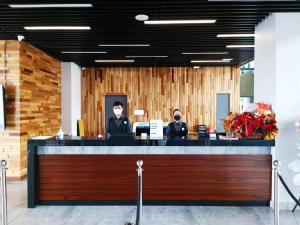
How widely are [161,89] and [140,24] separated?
22.8 ft

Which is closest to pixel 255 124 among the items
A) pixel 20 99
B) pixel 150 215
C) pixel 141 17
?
pixel 150 215

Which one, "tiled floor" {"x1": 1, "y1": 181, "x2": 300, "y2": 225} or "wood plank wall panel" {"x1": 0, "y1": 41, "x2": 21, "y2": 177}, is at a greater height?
"wood plank wall panel" {"x1": 0, "y1": 41, "x2": 21, "y2": 177}

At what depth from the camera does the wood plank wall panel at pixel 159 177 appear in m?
5.46

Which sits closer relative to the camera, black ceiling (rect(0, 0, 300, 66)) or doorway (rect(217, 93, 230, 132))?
black ceiling (rect(0, 0, 300, 66))

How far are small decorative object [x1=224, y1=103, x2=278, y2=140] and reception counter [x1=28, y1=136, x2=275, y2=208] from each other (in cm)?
23

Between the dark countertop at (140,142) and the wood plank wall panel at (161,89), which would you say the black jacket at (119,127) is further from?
the wood plank wall panel at (161,89)

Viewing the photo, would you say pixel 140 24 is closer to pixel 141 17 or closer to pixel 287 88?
pixel 141 17

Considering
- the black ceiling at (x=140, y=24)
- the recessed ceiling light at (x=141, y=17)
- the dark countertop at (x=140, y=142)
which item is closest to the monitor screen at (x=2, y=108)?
the black ceiling at (x=140, y=24)

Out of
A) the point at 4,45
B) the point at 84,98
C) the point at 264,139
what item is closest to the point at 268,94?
the point at 264,139

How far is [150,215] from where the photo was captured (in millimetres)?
5031

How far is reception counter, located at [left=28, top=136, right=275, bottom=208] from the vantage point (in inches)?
215

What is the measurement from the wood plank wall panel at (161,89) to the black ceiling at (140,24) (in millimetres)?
3460

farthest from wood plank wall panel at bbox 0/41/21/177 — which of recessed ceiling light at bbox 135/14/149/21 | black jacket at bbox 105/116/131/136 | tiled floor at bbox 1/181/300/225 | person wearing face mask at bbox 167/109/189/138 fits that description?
person wearing face mask at bbox 167/109/189/138

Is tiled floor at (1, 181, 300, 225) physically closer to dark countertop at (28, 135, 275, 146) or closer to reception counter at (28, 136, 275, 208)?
reception counter at (28, 136, 275, 208)
